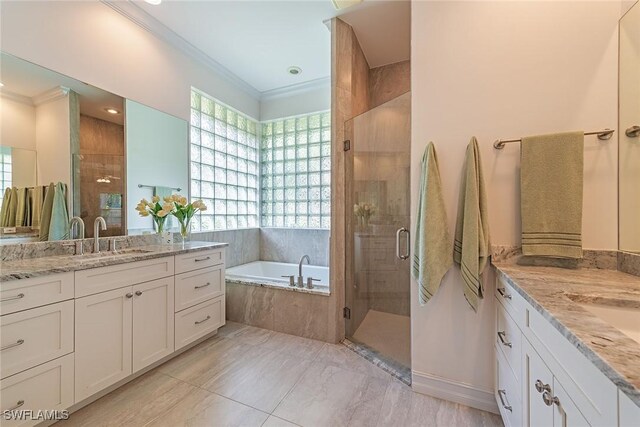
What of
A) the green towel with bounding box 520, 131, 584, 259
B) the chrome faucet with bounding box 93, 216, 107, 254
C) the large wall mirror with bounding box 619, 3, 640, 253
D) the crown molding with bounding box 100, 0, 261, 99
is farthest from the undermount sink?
the crown molding with bounding box 100, 0, 261, 99

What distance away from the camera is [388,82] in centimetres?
291

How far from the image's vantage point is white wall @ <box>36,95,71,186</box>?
5.41 feet

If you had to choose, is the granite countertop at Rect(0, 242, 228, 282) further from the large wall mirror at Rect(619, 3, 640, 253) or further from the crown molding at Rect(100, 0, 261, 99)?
the large wall mirror at Rect(619, 3, 640, 253)

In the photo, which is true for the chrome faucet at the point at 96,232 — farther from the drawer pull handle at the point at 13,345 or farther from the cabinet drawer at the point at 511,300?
the cabinet drawer at the point at 511,300

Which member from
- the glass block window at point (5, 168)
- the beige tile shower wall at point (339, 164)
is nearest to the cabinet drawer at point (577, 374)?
the beige tile shower wall at point (339, 164)

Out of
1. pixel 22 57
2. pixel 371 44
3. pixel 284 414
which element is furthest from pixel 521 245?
pixel 22 57

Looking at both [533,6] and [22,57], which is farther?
[22,57]

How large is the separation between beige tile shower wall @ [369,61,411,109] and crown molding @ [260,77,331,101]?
59 centimetres

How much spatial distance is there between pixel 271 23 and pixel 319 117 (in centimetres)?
125

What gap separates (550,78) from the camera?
4.47ft

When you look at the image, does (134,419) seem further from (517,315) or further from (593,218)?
(593,218)

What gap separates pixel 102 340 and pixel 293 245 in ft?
7.19

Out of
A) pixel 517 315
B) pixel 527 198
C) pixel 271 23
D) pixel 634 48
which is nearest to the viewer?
pixel 517 315

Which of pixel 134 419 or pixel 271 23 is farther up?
pixel 271 23
